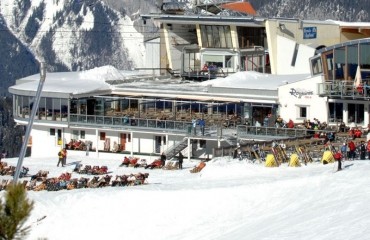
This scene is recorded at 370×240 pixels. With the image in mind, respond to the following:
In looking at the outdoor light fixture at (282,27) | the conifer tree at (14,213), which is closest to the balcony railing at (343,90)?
the outdoor light fixture at (282,27)

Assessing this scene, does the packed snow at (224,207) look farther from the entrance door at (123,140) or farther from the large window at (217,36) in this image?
the large window at (217,36)

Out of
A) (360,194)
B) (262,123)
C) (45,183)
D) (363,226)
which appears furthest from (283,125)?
(363,226)

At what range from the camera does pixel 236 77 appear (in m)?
65.5

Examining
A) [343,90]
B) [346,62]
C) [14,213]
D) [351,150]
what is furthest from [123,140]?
[14,213]

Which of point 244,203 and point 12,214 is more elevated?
point 12,214

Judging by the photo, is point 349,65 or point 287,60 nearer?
point 349,65

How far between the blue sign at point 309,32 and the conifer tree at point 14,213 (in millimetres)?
52214

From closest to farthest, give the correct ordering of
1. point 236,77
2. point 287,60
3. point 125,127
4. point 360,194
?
point 360,194 < point 125,127 < point 236,77 < point 287,60

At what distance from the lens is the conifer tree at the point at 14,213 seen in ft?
70.0

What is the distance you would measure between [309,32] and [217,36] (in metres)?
5.89

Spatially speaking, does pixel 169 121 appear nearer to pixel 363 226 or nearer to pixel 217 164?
pixel 217 164

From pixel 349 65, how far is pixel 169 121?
918 centimetres

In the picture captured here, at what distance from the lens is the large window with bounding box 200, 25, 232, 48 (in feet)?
245

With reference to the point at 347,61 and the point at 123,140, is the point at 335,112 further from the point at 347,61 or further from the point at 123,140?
the point at 123,140
